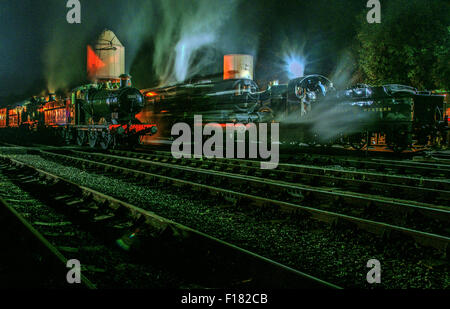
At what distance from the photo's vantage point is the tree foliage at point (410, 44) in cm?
1778

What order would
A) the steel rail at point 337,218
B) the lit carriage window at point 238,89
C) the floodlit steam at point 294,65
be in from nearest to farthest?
the steel rail at point 337,218
the lit carriage window at point 238,89
the floodlit steam at point 294,65

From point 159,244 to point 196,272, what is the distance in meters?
0.74

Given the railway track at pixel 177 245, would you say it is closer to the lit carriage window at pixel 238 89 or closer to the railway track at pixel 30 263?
the railway track at pixel 30 263

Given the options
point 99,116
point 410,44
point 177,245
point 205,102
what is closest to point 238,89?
point 205,102

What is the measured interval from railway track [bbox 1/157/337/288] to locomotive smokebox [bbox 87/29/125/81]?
27364 millimetres

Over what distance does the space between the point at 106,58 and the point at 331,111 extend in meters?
23.6

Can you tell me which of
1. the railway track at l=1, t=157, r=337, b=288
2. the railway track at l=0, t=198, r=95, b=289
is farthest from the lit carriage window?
the railway track at l=0, t=198, r=95, b=289

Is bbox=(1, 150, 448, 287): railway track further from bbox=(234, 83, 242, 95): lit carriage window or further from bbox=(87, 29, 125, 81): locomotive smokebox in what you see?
bbox=(87, 29, 125, 81): locomotive smokebox

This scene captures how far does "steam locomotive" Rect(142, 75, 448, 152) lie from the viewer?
13359 mm

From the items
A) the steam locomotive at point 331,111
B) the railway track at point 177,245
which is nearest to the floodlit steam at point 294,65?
the steam locomotive at point 331,111

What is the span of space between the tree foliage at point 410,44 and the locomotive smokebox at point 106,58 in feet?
66.2
